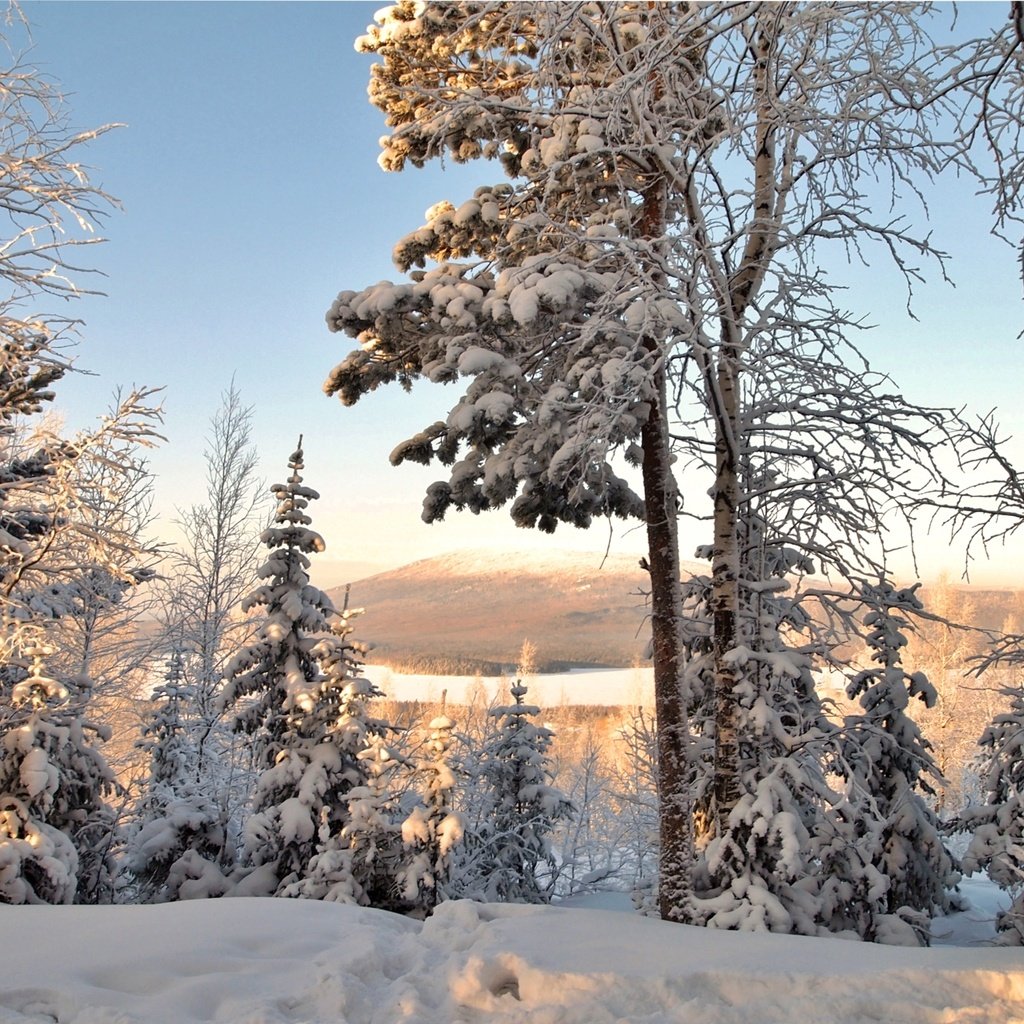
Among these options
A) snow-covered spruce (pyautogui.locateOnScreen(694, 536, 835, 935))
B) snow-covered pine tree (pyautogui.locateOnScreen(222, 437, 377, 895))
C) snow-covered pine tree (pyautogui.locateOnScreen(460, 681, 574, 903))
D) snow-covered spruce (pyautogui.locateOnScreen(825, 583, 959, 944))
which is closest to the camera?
snow-covered spruce (pyautogui.locateOnScreen(694, 536, 835, 935))

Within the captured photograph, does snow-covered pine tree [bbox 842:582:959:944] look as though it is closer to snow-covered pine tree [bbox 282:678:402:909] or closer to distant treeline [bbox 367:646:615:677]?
snow-covered pine tree [bbox 282:678:402:909]

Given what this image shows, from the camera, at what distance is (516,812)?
19562 mm

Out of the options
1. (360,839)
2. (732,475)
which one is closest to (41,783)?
(360,839)

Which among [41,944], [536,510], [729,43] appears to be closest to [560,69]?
[729,43]

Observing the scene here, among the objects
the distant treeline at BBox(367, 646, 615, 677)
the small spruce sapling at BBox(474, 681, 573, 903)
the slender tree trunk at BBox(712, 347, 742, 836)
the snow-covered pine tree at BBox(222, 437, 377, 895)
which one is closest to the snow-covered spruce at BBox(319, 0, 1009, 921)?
the slender tree trunk at BBox(712, 347, 742, 836)

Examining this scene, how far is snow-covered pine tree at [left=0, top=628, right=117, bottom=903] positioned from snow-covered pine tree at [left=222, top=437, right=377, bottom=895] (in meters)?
2.49

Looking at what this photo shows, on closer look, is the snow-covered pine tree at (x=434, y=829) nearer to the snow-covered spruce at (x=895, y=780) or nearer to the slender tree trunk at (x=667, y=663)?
the slender tree trunk at (x=667, y=663)

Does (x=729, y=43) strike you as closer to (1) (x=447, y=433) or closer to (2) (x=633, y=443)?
(2) (x=633, y=443)

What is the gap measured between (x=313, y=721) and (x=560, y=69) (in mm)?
10744

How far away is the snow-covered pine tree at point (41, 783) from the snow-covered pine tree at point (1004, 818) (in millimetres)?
11967

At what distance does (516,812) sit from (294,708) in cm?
827

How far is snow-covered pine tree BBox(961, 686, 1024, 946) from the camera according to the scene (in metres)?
10.0

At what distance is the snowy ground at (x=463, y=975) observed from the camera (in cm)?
→ 427

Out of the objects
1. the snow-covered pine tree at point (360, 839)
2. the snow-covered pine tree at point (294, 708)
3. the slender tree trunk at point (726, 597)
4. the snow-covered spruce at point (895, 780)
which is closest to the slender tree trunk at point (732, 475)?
the slender tree trunk at point (726, 597)
